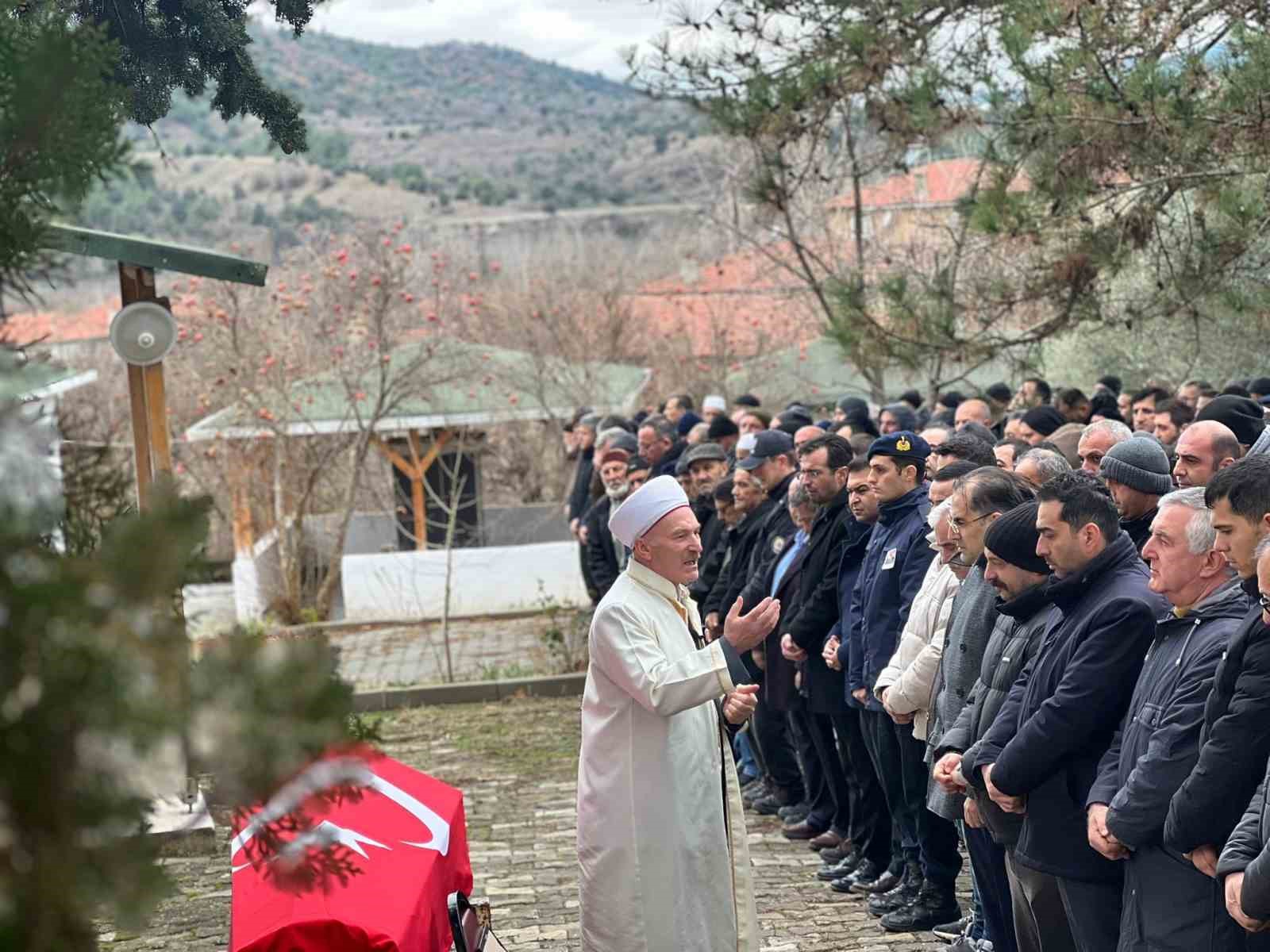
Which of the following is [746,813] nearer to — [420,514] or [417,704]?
[417,704]

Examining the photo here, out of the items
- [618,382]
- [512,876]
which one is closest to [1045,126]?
[512,876]

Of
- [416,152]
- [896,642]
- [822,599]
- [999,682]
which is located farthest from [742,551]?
[416,152]

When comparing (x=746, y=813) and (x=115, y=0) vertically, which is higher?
(x=115, y=0)

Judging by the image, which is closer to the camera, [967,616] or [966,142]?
[967,616]

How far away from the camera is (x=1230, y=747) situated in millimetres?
4258

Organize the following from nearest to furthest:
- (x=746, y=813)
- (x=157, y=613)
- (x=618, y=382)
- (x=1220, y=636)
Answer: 1. (x=157, y=613)
2. (x=1220, y=636)
3. (x=746, y=813)
4. (x=618, y=382)

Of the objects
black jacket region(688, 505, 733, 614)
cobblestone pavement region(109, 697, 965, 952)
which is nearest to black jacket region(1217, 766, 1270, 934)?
cobblestone pavement region(109, 697, 965, 952)

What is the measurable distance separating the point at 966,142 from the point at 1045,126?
1630 mm

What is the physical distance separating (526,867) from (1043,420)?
14.3ft

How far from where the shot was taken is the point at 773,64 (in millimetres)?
12055

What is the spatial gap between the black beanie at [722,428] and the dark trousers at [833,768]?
4.94m

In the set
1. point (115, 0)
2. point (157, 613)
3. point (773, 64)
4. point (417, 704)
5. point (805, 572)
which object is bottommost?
point (417, 704)

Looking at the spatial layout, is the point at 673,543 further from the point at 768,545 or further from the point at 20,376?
the point at 768,545

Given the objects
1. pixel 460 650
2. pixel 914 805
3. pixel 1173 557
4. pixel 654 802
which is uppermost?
pixel 1173 557
